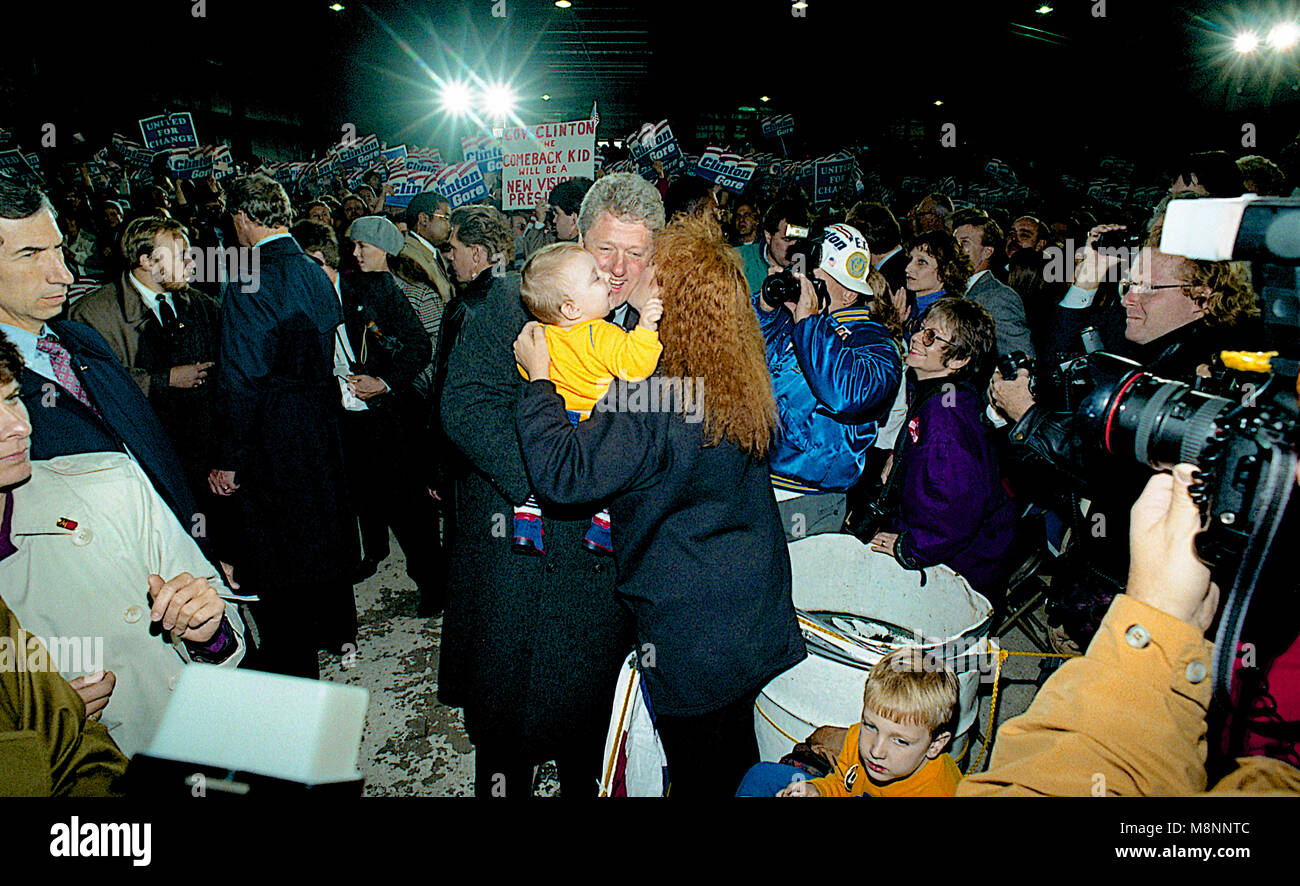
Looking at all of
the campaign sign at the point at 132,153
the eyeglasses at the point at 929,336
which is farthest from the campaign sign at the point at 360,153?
the eyeglasses at the point at 929,336

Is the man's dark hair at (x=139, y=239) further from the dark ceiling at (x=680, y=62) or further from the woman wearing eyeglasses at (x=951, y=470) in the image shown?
the dark ceiling at (x=680, y=62)

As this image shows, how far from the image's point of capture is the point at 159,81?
63.0 ft

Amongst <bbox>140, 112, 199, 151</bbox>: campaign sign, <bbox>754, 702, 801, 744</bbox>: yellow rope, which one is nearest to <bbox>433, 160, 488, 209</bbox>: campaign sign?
<bbox>140, 112, 199, 151</bbox>: campaign sign

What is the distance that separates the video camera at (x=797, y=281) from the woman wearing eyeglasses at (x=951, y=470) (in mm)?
555

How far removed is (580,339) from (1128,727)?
147 cm

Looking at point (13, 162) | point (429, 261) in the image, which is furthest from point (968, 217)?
point (13, 162)

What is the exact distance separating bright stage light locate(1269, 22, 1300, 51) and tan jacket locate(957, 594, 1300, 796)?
64.2 ft

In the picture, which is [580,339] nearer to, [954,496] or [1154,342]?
[954,496]

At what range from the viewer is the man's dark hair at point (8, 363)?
1.61m

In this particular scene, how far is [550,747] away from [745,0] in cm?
1450

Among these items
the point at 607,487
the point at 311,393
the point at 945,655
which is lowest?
the point at 945,655

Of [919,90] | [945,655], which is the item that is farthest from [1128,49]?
[945,655]

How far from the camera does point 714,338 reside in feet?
6.01
